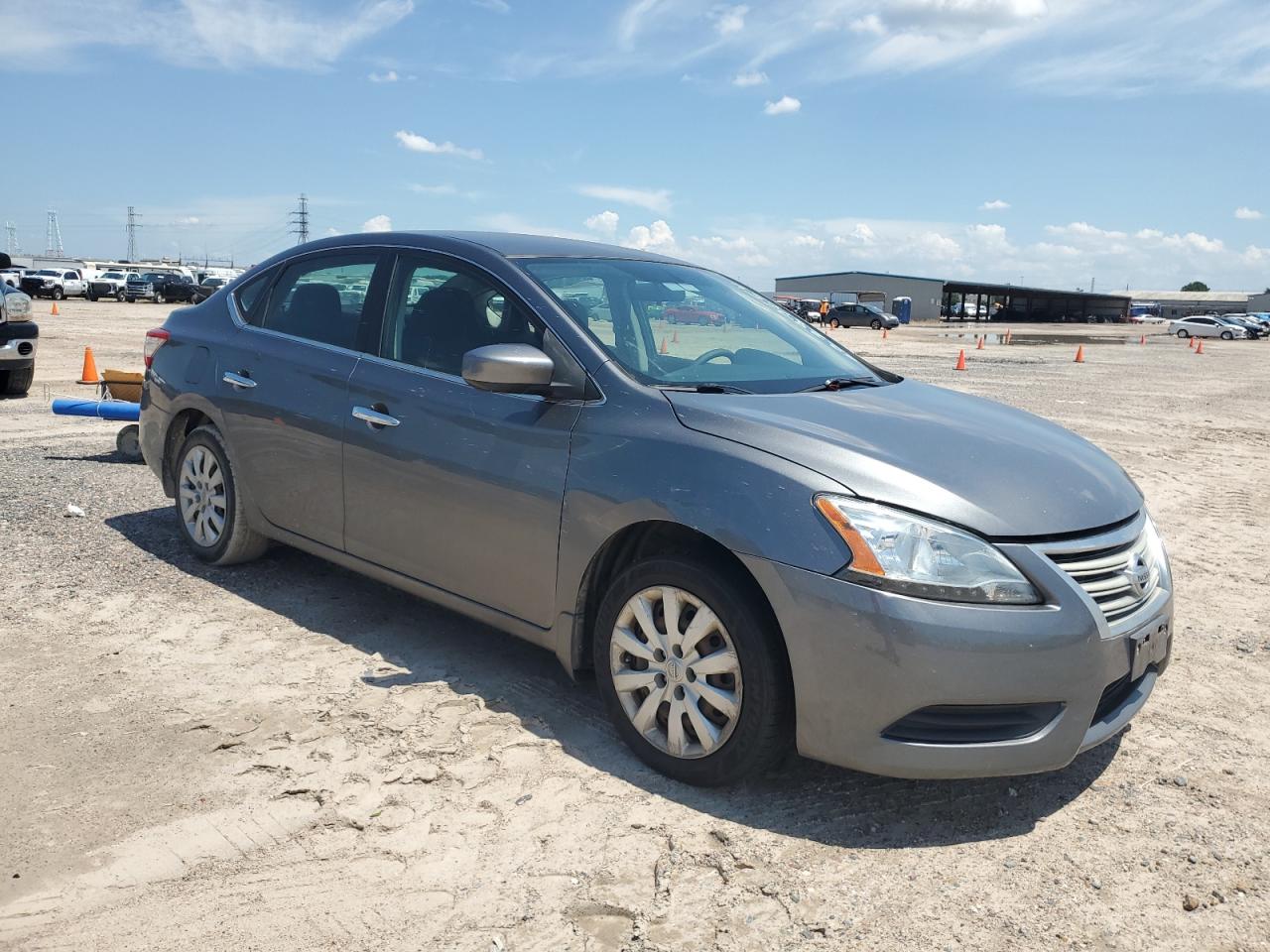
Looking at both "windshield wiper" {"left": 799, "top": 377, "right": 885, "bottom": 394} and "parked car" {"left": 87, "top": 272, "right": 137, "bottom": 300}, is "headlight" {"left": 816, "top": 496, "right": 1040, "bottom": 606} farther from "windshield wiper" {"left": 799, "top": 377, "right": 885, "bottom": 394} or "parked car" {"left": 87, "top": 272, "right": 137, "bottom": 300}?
"parked car" {"left": 87, "top": 272, "right": 137, "bottom": 300}

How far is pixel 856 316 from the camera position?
213 ft

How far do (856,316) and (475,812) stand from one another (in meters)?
64.3

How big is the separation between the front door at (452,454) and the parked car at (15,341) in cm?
977

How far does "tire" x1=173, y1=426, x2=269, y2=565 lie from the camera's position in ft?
17.0

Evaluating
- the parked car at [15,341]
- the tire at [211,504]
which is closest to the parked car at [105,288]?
the parked car at [15,341]

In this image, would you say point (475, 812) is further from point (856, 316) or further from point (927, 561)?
point (856, 316)

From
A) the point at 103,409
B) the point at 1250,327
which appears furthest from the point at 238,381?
the point at 1250,327

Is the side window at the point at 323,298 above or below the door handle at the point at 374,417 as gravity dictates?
above

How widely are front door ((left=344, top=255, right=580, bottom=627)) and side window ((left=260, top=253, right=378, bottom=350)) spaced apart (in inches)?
9.2

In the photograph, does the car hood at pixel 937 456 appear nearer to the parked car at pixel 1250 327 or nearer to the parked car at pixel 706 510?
the parked car at pixel 706 510

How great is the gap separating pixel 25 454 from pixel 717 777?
7.43m

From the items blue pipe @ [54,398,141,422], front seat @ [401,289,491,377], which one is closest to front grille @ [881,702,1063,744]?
front seat @ [401,289,491,377]

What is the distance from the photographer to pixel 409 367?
4270 millimetres

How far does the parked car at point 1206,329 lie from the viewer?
61.3 metres
